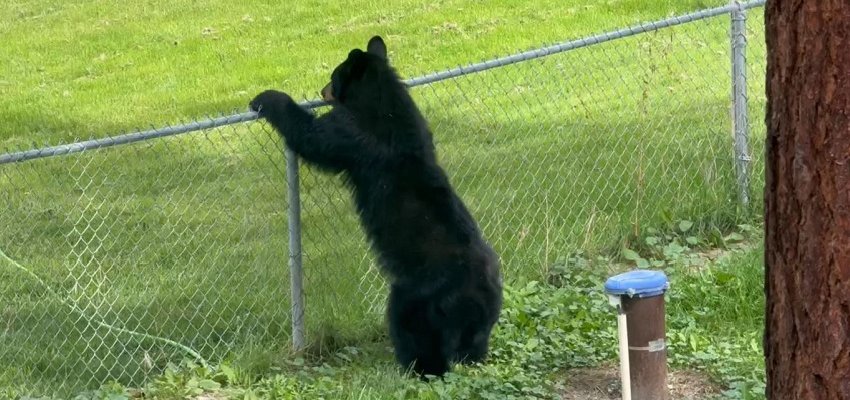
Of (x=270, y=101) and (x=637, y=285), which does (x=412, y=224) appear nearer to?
(x=270, y=101)

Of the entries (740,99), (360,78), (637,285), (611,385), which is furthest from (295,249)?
(740,99)

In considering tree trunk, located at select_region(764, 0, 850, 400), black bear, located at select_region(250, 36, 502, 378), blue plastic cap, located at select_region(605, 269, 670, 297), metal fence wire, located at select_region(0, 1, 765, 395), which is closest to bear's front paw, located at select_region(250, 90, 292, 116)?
black bear, located at select_region(250, 36, 502, 378)

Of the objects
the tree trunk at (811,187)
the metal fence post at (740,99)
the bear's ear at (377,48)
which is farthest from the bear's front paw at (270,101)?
the tree trunk at (811,187)

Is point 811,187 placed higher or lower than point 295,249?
higher

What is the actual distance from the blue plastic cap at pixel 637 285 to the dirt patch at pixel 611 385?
0.71 metres

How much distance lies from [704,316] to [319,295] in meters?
2.10

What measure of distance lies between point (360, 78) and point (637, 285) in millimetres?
1917

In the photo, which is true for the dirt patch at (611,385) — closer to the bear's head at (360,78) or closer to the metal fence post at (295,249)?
the metal fence post at (295,249)

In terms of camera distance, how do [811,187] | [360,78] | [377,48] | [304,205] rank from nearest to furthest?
[811,187] → [360,78] → [377,48] → [304,205]

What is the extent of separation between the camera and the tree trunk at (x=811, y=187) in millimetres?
2820

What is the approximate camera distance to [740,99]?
318 inches

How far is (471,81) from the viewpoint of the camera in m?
11.3

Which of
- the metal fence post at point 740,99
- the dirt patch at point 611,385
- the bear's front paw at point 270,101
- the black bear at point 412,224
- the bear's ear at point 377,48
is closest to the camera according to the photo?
the dirt patch at point 611,385

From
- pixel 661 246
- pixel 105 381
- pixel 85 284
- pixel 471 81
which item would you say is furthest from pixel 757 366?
pixel 471 81
